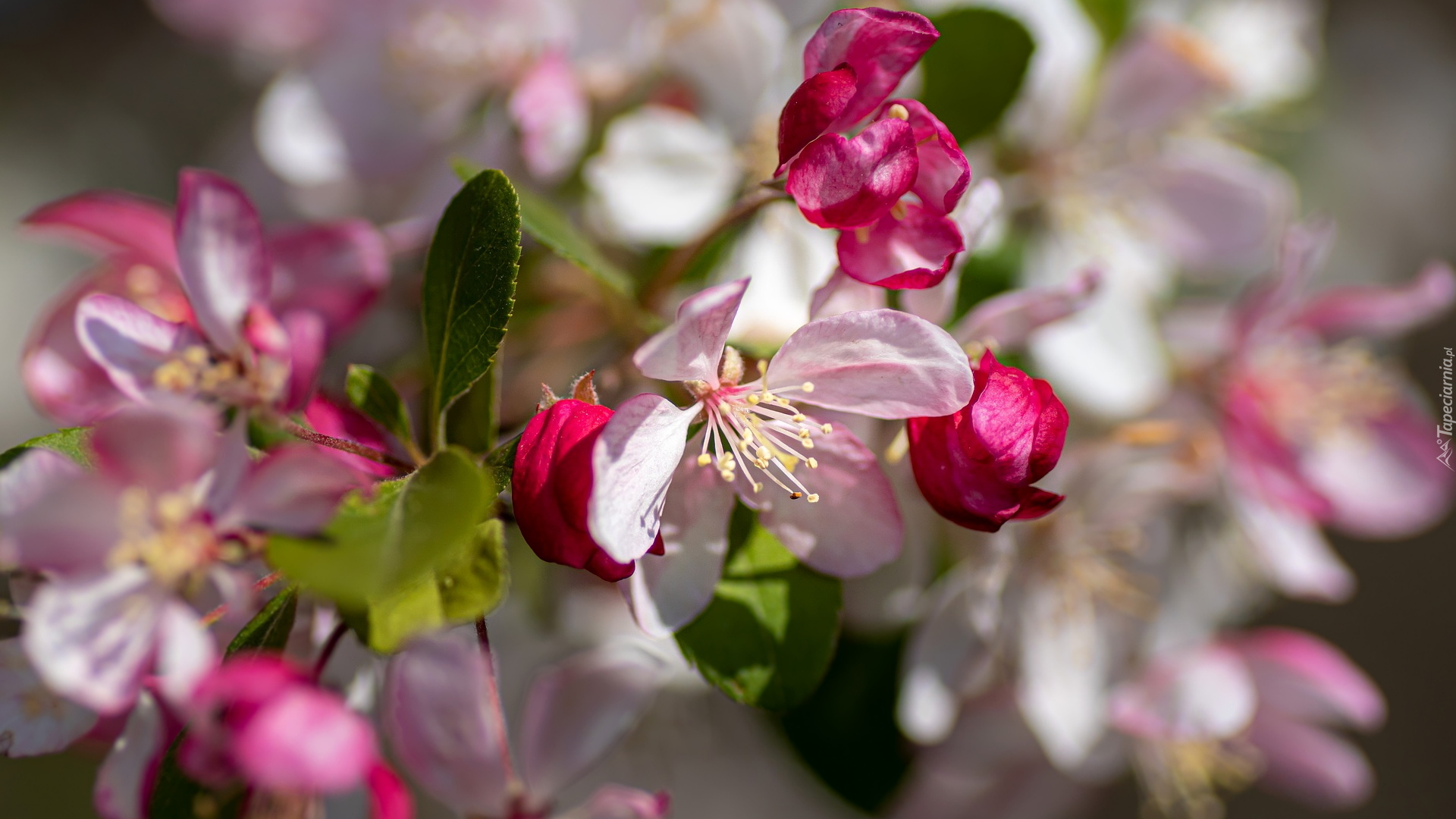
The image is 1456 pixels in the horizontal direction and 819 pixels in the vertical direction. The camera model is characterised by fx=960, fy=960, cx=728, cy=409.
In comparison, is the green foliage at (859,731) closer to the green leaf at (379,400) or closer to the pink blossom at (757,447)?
the pink blossom at (757,447)

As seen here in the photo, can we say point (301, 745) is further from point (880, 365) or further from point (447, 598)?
point (880, 365)

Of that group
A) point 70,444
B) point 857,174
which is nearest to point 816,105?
point 857,174

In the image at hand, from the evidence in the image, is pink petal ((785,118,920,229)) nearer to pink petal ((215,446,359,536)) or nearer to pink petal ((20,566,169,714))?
pink petal ((215,446,359,536))

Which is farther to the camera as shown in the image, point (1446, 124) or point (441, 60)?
point (1446, 124)

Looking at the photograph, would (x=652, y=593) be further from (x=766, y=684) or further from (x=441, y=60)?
(x=441, y=60)

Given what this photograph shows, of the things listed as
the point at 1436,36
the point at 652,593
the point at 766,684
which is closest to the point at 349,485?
the point at 652,593
